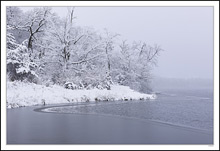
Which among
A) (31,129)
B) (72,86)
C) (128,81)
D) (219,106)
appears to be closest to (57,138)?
(31,129)

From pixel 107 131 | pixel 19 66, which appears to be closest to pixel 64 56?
pixel 19 66

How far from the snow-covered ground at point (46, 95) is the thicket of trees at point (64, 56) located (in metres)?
1.70

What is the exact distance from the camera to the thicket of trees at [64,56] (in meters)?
25.1

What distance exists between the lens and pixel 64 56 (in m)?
31.6

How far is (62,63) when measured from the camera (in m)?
31.4

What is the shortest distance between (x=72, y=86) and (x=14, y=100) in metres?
9.22

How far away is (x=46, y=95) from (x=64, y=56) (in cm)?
993

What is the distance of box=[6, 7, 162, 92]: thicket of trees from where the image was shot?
25.1 m

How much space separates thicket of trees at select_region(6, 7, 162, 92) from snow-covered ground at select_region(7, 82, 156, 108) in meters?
1.70

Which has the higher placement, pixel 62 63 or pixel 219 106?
pixel 62 63

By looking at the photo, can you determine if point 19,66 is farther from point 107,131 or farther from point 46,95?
point 107,131

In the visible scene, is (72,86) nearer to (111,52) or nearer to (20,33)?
(111,52)

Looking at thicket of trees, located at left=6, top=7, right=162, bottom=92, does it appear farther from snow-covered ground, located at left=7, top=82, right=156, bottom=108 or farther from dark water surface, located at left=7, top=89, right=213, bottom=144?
dark water surface, located at left=7, top=89, right=213, bottom=144

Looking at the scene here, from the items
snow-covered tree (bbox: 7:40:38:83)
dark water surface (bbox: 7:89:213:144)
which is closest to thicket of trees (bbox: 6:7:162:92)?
snow-covered tree (bbox: 7:40:38:83)
